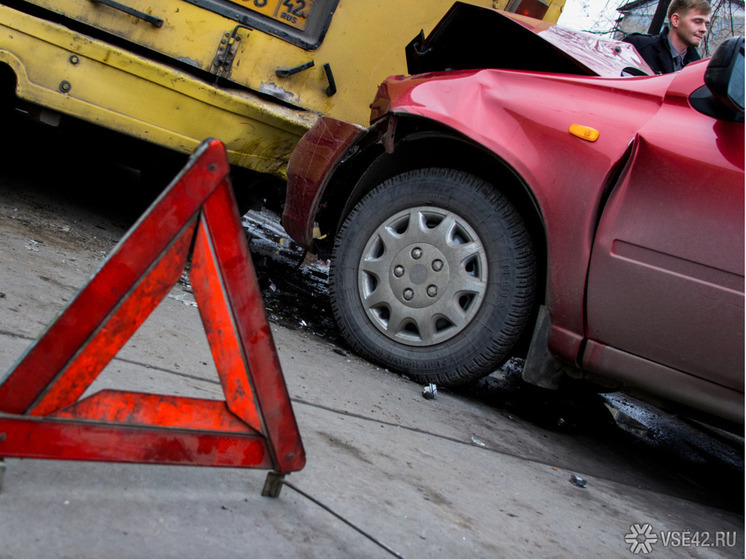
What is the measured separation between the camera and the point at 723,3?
12297mm

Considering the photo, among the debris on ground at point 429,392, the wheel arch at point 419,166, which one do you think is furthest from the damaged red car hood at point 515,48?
the debris on ground at point 429,392

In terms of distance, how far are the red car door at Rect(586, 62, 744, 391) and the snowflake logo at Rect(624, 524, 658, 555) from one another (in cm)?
56

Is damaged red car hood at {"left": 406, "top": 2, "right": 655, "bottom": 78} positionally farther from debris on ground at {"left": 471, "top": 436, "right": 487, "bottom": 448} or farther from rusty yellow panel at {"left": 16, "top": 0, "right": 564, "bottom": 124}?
debris on ground at {"left": 471, "top": 436, "right": 487, "bottom": 448}

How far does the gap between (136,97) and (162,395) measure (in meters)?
2.79

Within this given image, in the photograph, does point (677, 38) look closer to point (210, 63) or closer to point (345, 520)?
point (210, 63)

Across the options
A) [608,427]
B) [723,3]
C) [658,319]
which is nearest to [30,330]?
[658,319]

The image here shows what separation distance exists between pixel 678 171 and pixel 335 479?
1.62 meters

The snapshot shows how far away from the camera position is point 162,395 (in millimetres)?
1625

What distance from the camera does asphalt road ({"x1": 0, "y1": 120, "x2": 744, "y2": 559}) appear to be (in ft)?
5.21

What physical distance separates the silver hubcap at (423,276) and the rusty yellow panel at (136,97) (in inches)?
43.4

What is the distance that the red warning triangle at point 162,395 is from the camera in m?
1.47

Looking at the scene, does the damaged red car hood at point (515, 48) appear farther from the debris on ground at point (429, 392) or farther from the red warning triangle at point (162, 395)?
the red warning triangle at point (162, 395)

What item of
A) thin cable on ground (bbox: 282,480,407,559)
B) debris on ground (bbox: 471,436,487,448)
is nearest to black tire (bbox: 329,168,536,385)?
debris on ground (bbox: 471,436,487,448)

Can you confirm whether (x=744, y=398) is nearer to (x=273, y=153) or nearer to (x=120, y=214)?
(x=273, y=153)
